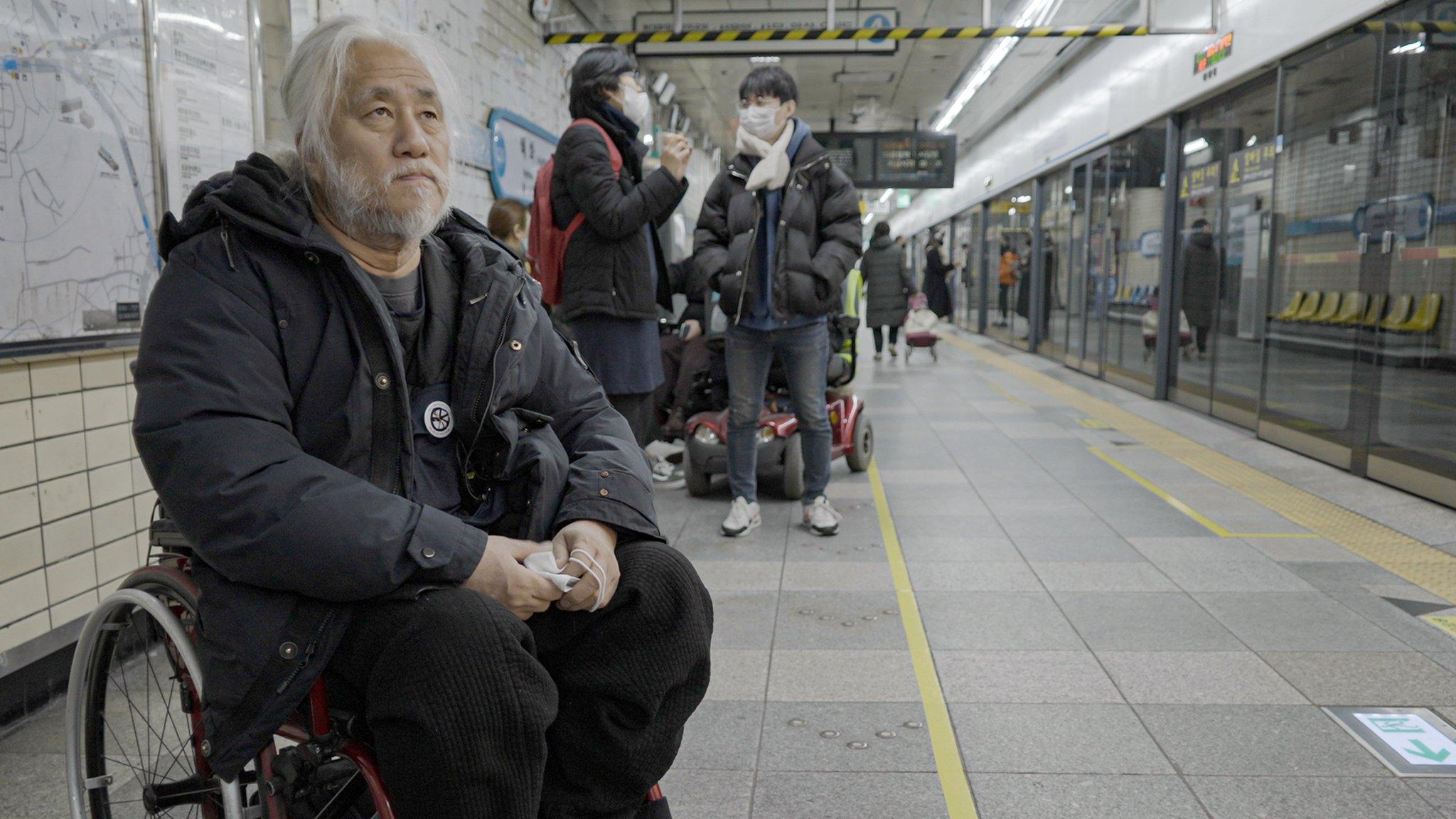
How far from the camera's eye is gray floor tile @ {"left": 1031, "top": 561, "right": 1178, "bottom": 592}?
12.9ft

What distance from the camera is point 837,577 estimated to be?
411cm

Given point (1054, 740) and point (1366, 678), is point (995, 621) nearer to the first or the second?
point (1054, 740)

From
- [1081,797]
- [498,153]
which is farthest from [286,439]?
[498,153]

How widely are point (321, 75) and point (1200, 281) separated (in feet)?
27.7

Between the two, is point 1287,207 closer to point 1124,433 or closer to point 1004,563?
point 1124,433

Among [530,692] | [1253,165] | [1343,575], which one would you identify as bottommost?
[1343,575]

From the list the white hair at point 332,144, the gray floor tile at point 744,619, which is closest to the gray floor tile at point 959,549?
the gray floor tile at point 744,619

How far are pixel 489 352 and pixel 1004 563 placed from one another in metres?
3.05

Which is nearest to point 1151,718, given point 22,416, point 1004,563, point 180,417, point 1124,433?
point 1004,563

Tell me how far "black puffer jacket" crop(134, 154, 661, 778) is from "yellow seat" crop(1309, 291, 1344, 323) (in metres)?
5.81

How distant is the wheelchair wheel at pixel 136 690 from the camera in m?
1.62

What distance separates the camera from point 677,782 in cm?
247

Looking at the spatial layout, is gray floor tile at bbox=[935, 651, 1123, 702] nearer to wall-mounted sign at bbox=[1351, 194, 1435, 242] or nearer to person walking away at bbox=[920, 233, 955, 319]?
wall-mounted sign at bbox=[1351, 194, 1435, 242]

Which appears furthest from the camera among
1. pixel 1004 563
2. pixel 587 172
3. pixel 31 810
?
pixel 1004 563
